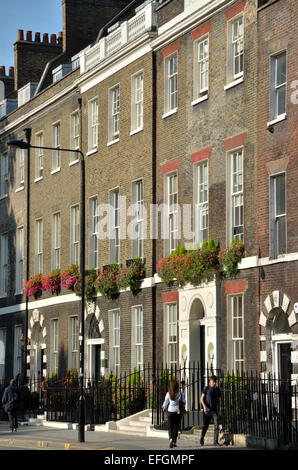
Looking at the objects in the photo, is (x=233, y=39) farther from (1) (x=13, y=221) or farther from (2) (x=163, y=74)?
(1) (x=13, y=221)

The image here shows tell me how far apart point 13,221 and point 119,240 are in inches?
473

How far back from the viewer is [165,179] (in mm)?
35312

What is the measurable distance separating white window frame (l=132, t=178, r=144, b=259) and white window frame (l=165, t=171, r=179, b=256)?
1730 mm

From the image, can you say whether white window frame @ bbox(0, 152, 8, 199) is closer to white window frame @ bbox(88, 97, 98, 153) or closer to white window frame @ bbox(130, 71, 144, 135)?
white window frame @ bbox(88, 97, 98, 153)

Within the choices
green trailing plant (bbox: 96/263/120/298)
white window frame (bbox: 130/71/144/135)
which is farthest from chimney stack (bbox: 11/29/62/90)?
green trailing plant (bbox: 96/263/120/298)

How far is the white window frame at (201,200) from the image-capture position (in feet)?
108

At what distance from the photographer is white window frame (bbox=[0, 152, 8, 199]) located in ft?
Answer: 167

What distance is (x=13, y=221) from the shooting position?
49.2m

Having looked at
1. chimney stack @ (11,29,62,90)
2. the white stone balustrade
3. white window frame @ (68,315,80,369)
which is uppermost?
chimney stack @ (11,29,62,90)

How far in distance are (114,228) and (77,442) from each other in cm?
1088

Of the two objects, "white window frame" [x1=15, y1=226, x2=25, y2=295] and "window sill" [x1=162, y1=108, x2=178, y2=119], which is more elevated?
"window sill" [x1=162, y1=108, x2=178, y2=119]

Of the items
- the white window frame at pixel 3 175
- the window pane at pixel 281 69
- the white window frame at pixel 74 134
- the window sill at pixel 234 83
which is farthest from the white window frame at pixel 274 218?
the white window frame at pixel 3 175

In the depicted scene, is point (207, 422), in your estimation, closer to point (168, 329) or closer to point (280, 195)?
point (280, 195)

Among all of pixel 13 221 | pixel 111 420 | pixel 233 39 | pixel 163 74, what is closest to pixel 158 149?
pixel 163 74
